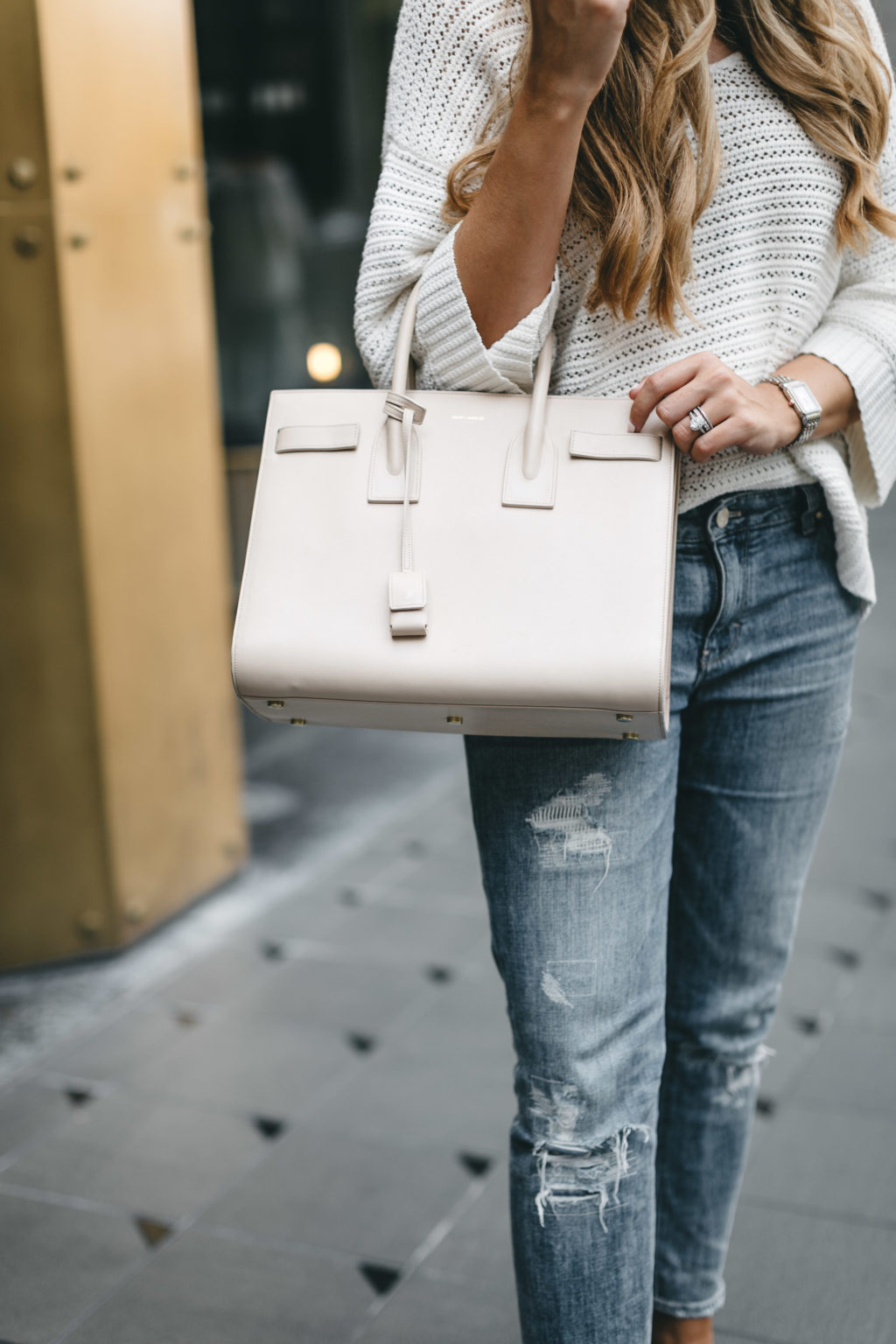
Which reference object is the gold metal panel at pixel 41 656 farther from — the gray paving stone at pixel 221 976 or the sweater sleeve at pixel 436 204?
the sweater sleeve at pixel 436 204

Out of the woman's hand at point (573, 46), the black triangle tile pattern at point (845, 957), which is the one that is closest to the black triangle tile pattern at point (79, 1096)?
the black triangle tile pattern at point (845, 957)

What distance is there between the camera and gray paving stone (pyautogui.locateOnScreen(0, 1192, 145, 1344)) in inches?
75.5

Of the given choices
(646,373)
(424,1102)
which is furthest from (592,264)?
(424,1102)

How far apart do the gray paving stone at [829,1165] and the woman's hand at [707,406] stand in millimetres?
1430

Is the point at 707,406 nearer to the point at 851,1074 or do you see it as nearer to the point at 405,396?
the point at 405,396

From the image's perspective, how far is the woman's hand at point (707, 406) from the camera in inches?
46.9

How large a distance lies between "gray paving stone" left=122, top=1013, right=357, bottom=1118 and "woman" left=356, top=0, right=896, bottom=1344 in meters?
1.24

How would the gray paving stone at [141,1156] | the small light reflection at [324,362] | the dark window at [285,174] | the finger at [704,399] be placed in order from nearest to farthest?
the finger at [704,399], the gray paving stone at [141,1156], the dark window at [285,174], the small light reflection at [324,362]

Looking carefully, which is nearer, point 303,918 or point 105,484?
point 105,484

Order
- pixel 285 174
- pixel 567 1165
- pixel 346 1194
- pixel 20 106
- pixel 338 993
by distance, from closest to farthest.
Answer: pixel 567 1165, pixel 346 1194, pixel 20 106, pixel 338 993, pixel 285 174

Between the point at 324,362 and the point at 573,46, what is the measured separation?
482 cm

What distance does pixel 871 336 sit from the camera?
1371 mm

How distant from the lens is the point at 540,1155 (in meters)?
1.32

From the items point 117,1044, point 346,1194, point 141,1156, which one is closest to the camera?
point 346,1194
